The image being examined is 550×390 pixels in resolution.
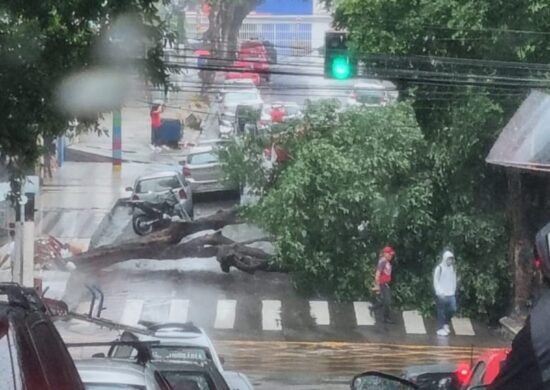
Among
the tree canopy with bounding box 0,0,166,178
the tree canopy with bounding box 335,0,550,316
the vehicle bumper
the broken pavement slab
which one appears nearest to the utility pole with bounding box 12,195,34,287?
the tree canopy with bounding box 335,0,550,316

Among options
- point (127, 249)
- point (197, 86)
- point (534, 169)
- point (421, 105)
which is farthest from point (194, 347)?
point (197, 86)

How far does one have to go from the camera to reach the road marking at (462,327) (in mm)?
28186

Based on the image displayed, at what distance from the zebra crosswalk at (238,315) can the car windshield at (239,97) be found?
17675 mm

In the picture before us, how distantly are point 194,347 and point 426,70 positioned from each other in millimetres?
13506

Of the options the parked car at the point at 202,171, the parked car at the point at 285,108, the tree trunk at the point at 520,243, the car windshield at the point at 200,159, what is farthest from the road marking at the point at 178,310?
the parked car at the point at 285,108

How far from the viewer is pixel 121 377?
6.75m

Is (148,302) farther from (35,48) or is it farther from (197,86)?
(35,48)

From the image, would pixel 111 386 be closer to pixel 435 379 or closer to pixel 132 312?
pixel 435 379

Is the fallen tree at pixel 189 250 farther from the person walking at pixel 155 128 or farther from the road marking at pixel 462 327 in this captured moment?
the person walking at pixel 155 128

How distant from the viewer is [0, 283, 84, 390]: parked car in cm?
327

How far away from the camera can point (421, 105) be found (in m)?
27.7

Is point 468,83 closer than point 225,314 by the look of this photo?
Yes

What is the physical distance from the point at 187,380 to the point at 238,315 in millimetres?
18638

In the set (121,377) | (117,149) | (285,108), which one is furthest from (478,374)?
(117,149)
